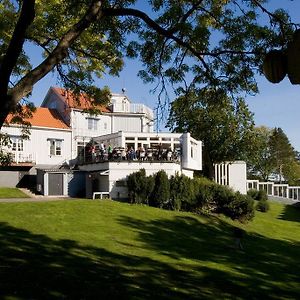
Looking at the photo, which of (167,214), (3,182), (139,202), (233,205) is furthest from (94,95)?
(3,182)

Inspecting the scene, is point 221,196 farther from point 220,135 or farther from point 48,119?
point 48,119

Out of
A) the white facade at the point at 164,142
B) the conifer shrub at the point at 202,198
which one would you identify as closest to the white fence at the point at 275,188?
the white facade at the point at 164,142

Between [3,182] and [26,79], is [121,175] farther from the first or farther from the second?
[26,79]

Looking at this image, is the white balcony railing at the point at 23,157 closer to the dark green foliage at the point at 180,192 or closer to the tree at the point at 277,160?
the dark green foliage at the point at 180,192

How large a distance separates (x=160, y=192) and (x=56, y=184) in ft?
33.6

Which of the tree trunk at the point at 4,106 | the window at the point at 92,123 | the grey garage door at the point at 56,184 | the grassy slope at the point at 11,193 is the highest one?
the window at the point at 92,123

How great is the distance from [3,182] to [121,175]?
1291cm

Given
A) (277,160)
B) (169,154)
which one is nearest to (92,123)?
(169,154)

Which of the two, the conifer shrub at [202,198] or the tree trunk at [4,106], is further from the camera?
the conifer shrub at [202,198]

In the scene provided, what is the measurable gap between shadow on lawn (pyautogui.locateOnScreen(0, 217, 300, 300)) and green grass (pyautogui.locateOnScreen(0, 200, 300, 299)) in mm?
25

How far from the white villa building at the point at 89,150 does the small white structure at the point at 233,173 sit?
9.81m

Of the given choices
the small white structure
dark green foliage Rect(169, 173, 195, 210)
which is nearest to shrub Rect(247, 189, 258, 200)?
the small white structure

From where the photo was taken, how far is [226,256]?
2038 cm

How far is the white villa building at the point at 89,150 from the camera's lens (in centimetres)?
3562
